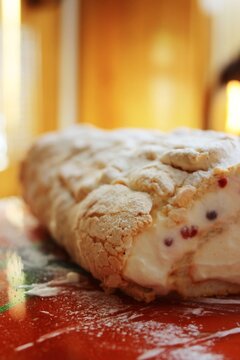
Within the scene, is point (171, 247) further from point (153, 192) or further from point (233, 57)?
point (233, 57)

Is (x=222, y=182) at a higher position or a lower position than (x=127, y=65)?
lower

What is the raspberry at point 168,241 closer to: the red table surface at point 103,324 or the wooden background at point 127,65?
the red table surface at point 103,324

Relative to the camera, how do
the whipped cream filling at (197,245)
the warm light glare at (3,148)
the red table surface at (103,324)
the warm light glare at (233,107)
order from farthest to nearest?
1. the warm light glare at (3,148)
2. the warm light glare at (233,107)
3. the whipped cream filling at (197,245)
4. the red table surface at (103,324)

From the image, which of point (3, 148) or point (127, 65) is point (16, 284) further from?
point (127, 65)

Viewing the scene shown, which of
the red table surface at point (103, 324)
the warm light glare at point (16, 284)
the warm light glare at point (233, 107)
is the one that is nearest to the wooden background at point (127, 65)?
the warm light glare at point (233, 107)

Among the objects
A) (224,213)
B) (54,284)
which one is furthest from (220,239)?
(54,284)

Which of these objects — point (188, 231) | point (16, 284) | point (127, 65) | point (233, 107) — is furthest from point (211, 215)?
point (127, 65)

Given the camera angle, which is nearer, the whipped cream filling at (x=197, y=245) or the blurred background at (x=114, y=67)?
the whipped cream filling at (x=197, y=245)

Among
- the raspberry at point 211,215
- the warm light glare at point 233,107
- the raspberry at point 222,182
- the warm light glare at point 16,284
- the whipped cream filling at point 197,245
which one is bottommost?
the warm light glare at point 16,284
